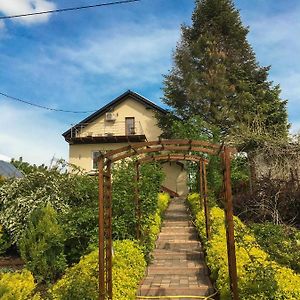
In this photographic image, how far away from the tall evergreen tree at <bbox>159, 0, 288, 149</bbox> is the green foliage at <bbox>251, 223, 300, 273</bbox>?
39.7ft

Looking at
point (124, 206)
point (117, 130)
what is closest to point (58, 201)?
point (124, 206)

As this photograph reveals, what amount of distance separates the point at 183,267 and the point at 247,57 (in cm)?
2084

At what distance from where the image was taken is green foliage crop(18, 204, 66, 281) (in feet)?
27.0

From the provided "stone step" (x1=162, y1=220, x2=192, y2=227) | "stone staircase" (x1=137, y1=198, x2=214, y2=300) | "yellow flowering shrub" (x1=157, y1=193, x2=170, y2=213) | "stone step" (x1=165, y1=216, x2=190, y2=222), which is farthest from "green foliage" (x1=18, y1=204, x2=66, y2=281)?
"stone step" (x1=165, y1=216, x2=190, y2=222)

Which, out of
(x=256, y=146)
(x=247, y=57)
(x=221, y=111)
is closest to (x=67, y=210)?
(x=256, y=146)

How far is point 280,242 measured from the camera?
9391 millimetres

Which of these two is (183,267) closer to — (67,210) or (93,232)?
(93,232)

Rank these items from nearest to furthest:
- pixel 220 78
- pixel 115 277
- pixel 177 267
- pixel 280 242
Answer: pixel 115 277 < pixel 177 267 < pixel 280 242 < pixel 220 78

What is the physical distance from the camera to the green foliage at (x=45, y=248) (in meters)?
8.23

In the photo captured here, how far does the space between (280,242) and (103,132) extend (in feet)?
64.1

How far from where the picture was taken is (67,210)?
35.2ft

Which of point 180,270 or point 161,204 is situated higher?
point 161,204

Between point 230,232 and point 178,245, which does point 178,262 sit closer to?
point 178,245

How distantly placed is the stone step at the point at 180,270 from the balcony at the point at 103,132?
59.4 feet
